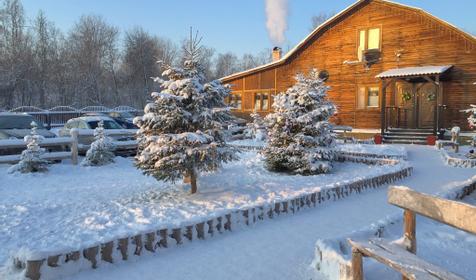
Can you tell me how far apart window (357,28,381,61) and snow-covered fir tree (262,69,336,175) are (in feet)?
42.0

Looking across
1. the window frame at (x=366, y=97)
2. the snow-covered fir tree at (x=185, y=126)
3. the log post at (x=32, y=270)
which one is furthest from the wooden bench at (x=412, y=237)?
the window frame at (x=366, y=97)

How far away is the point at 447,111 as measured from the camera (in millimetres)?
20328

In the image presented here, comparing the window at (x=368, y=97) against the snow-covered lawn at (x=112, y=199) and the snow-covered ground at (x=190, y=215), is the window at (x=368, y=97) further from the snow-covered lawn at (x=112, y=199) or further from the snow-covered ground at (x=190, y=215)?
the snow-covered lawn at (x=112, y=199)

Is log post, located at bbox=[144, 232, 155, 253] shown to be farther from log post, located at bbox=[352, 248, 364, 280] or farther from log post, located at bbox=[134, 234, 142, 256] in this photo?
log post, located at bbox=[352, 248, 364, 280]

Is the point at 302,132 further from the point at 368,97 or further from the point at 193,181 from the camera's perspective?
the point at 368,97

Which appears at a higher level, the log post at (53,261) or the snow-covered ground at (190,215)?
the log post at (53,261)

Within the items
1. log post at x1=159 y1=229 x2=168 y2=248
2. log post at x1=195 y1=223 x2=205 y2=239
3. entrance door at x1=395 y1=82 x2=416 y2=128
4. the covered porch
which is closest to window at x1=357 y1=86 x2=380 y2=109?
the covered porch

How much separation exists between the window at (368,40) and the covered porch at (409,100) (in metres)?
2.37

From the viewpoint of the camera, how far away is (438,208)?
304 cm

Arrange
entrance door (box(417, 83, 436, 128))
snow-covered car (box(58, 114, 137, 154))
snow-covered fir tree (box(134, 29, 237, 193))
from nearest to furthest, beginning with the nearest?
snow-covered fir tree (box(134, 29, 237, 193)) < snow-covered car (box(58, 114, 137, 154)) < entrance door (box(417, 83, 436, 128))

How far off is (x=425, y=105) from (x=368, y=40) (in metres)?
5.06

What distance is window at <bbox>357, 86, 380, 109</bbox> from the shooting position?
75.2ft

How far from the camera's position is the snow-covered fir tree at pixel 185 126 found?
7.85 metres

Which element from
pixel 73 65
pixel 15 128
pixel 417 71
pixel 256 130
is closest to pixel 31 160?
pixel 15 128
